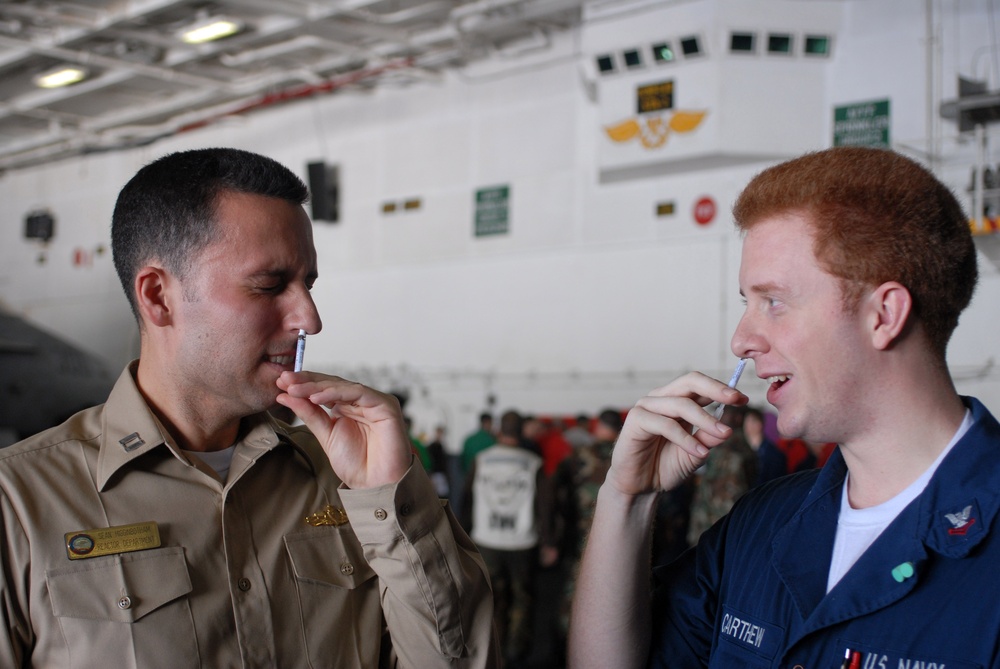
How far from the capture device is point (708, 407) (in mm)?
1782

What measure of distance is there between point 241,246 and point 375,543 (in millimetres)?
632

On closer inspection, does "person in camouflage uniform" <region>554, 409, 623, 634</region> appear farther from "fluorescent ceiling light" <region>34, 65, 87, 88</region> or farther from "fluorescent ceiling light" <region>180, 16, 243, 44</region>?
"fluorescent ceiling light" <region>34, 65, 87, 88</region>

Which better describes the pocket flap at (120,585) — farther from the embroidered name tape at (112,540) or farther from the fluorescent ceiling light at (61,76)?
the fluorescent ceiling light at (61,76)

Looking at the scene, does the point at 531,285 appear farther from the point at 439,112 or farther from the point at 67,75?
the point at 67,75

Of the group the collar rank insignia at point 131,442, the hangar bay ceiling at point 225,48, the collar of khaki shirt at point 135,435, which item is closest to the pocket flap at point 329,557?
the collar of khaki shirt at point 135,435

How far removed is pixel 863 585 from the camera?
146 centimetres

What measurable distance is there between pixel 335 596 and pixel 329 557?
8 centimetres

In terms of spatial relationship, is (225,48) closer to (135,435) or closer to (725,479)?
(725,479)

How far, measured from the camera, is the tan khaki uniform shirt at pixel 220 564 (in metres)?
1.53

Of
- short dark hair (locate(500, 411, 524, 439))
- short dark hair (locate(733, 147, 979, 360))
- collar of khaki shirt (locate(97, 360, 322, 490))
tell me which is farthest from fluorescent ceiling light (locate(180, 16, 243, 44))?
short dark hair (locate(733, 147, 979, 360))

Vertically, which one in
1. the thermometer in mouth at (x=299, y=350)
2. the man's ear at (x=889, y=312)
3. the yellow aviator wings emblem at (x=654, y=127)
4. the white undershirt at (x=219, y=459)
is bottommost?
the white undershirt at (x=219, y=459)

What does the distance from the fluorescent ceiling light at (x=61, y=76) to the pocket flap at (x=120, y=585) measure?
14.3 m

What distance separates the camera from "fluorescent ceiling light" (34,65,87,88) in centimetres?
1390

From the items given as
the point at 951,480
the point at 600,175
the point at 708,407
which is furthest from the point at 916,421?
the point at 600,175
